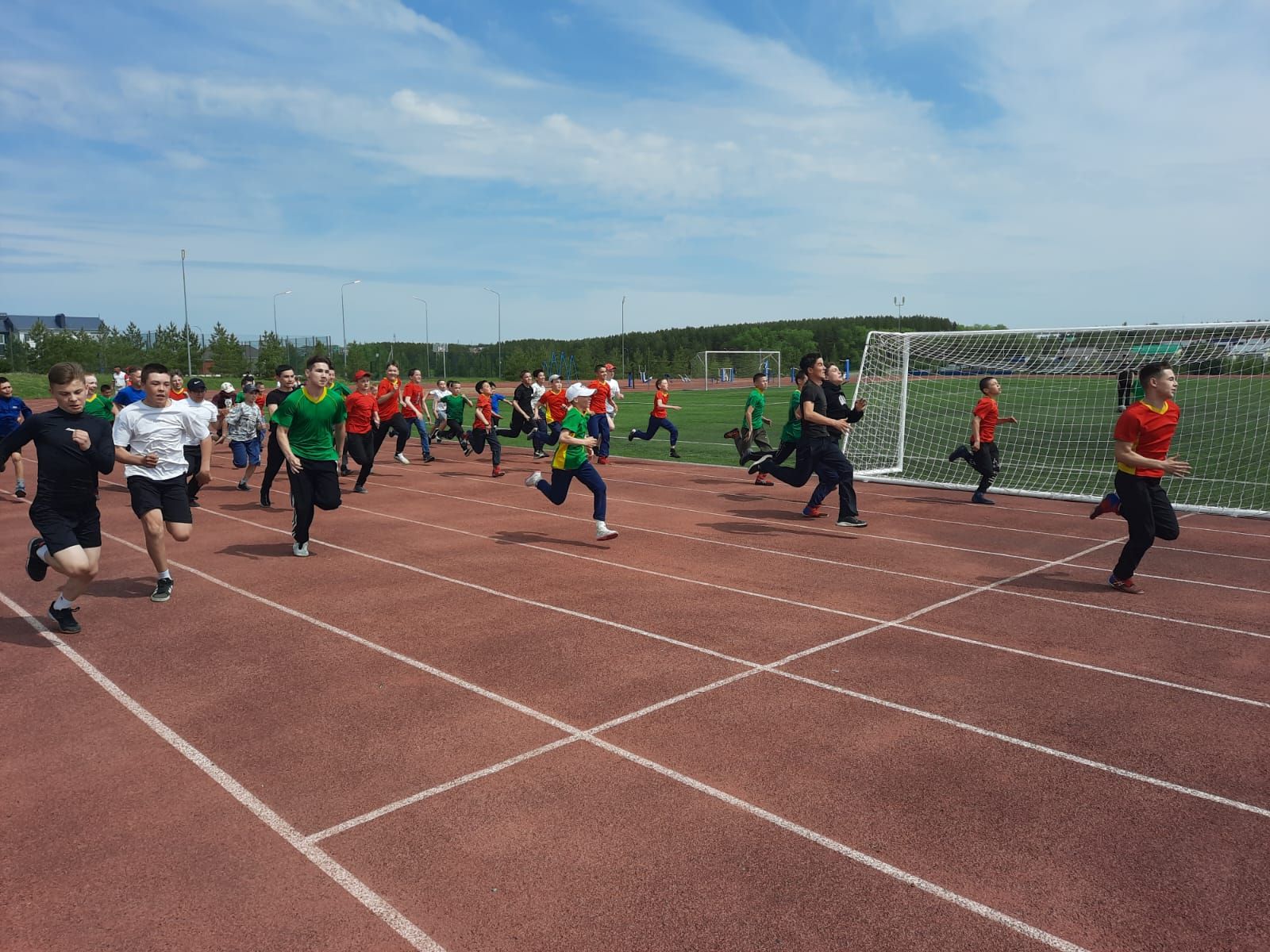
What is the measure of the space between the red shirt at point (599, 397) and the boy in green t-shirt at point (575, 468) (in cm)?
671

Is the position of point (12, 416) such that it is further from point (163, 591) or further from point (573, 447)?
point (573, 447)

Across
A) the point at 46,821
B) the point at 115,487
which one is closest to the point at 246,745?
the point at 46,821

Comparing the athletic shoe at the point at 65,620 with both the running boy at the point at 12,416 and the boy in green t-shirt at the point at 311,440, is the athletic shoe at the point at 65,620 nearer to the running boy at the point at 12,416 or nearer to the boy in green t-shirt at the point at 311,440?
the boy in green t-shirt at the point at 311,440

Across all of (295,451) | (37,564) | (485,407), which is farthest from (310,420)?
(485,407)

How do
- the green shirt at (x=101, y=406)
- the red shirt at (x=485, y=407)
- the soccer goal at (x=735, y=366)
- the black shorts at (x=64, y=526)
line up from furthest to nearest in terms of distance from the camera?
the soccer goal at (x=735, y=366), the red shirt at (x=485, y=407), the green shirt at (x=101, y=406), the black shorts at (x=64, y=526)

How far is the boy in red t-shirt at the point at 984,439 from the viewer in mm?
12641

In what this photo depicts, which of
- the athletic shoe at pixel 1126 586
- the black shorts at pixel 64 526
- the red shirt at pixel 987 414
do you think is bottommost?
the athletic shoe at pixel 1126 586

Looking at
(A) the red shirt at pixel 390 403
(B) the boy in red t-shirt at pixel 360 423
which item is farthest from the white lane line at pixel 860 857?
(A) the red shirt at pixel 390 403

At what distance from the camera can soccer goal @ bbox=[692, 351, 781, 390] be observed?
74.9 meters

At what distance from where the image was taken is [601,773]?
4.56 meters

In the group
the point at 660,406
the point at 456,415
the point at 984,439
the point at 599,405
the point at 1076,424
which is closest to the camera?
the point at 984,439

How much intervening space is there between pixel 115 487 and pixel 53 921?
44.4 feet

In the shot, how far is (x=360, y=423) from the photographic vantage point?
47.4 feet

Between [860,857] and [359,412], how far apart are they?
12292 millimetres
